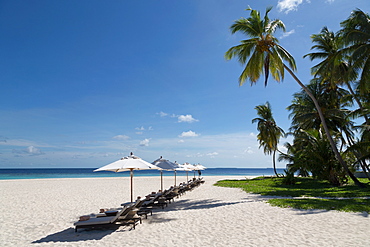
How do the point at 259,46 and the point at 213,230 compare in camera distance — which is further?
the point at 259,46

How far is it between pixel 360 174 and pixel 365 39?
68.6ft

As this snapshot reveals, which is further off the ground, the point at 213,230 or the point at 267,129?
the point at 267,129

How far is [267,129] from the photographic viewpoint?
28547 mm

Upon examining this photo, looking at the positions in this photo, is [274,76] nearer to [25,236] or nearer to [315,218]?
[315,218]

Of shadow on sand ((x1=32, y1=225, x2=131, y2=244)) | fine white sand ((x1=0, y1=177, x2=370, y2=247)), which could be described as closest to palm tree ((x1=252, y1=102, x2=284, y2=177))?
fine white sand ((x1=0, y1=177, x2=370, y2=247))

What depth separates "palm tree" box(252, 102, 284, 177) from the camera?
1116 inches

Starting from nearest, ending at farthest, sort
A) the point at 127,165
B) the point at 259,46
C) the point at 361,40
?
the point at 127,165 < the point at 361,40 < the point at 259,46

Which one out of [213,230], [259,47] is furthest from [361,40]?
[213,230]

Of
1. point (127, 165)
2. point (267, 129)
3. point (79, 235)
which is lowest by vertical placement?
point (79, 235)

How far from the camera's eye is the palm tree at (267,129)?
1116 inches

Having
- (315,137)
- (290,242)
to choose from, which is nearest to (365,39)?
(315,137)

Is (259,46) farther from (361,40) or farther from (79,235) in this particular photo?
(79,235)

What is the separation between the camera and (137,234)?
5.82 metres

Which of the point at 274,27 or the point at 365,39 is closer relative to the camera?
the point at 365,39
